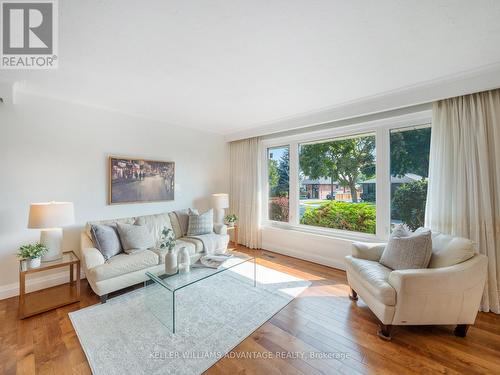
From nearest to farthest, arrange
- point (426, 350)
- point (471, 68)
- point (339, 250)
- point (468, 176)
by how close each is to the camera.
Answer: point (426, 350) → point (471, 68) → point (468, 176) → point (339, 250)

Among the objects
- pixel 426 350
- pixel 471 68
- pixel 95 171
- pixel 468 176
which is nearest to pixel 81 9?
pixel 95 171

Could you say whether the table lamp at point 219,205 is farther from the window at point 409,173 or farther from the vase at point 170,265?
the window at point 409,173

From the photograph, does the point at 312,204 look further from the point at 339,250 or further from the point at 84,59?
the point at 84,59

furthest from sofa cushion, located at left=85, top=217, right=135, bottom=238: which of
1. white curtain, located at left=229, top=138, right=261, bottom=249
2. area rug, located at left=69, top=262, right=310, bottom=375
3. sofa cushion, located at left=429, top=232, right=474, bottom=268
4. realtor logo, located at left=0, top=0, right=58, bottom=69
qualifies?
sofa cushion, located at left=429, top=232, right=474, bottom=268

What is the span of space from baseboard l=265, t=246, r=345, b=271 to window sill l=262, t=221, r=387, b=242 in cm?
38

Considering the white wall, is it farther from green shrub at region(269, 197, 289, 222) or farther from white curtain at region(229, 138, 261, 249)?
green shrub at region(269, 197, 289, 222)

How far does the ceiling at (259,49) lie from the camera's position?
56.7 inches

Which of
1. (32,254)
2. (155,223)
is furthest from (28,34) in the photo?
(155,223)

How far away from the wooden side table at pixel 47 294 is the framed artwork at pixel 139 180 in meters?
1.05

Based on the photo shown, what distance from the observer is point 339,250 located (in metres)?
3.37

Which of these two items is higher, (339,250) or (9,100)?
(9,100)

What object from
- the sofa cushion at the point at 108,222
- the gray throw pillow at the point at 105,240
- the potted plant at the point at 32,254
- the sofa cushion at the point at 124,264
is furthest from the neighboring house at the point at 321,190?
the potted plant at the point at 32,254

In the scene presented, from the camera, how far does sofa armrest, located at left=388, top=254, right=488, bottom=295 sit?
5.81 feet

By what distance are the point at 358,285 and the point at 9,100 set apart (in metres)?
4.41
